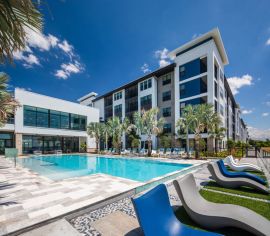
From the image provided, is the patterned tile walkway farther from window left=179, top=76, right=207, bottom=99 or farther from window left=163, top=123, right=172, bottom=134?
window left=163, top=123, right=172, bottom=134

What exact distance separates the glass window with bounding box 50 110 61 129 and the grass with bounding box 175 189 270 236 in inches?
1160

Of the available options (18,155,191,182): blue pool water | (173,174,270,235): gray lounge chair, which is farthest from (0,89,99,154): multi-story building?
(173,174,270,235): gray lounge chair

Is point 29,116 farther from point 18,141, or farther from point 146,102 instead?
point 146,102

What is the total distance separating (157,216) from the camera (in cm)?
278

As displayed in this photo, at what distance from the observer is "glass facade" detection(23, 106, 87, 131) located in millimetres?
26673

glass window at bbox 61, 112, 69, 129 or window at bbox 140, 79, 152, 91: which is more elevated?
window at bbox 140, 79, 152, 91

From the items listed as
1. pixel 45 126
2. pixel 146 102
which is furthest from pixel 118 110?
pixel 45 126

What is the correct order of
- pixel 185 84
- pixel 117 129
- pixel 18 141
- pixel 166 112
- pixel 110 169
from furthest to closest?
pixel 166 112 → pixel 185 84 → pixel 117 129 → pixel 18 141 → pixel 110 169

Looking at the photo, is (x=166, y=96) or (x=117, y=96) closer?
(x=166, y=96)

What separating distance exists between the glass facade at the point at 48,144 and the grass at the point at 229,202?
1170 inches

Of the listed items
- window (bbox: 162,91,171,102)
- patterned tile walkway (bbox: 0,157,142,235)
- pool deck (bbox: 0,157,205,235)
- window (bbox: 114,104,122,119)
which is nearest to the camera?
pool deck (bbox: 0,157,205,235)

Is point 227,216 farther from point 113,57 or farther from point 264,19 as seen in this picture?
point 113,57

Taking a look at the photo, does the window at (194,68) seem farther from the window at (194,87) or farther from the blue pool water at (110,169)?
the blue pool water at (110,169)

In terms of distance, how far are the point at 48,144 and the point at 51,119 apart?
492 centimetres
